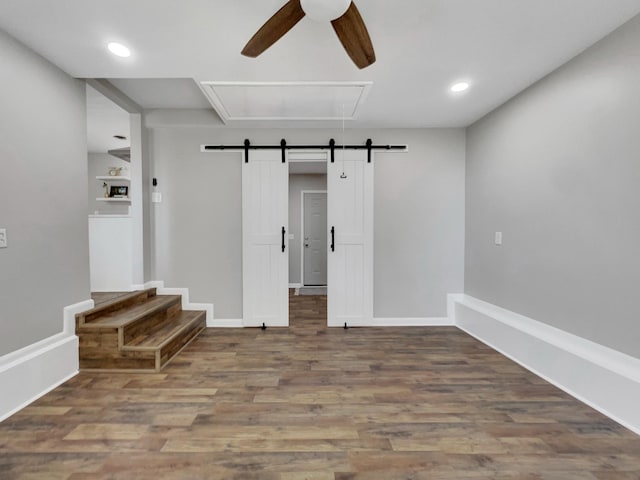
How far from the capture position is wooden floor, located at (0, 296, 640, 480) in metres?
1.39

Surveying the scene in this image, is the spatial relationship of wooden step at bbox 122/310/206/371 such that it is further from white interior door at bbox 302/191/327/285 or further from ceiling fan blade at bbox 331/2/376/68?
white interior door at bbox 302/191/327/285

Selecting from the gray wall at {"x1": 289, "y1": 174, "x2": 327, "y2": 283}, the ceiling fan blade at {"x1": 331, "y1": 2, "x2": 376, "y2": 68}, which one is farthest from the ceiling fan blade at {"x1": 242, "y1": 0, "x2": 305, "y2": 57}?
the gray wall at {"x1": 289, "y1": 174, "x2": 327, "y2": 283}

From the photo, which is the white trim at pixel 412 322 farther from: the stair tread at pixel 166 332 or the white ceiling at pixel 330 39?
the white ceiling at pixel 330 39

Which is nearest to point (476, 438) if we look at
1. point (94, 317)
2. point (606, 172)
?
point (606, 172)

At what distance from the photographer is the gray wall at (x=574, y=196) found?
1765mm

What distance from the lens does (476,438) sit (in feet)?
5.23

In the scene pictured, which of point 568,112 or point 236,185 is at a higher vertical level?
point 568,112

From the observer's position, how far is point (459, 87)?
8.21 ft

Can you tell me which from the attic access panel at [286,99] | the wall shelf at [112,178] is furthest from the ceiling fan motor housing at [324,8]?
the wall shelf at [112,178]

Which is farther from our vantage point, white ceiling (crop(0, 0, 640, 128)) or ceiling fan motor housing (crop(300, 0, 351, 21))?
white ceiling (crop(0, 0, 640, 128))

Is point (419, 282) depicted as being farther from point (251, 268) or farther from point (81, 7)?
point (81, 7)

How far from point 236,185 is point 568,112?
321 cm

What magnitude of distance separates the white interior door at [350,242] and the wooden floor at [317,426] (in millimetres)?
920

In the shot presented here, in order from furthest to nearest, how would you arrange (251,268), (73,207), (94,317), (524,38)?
(251,268) → (94,317) → (73,207) → (524,38)
